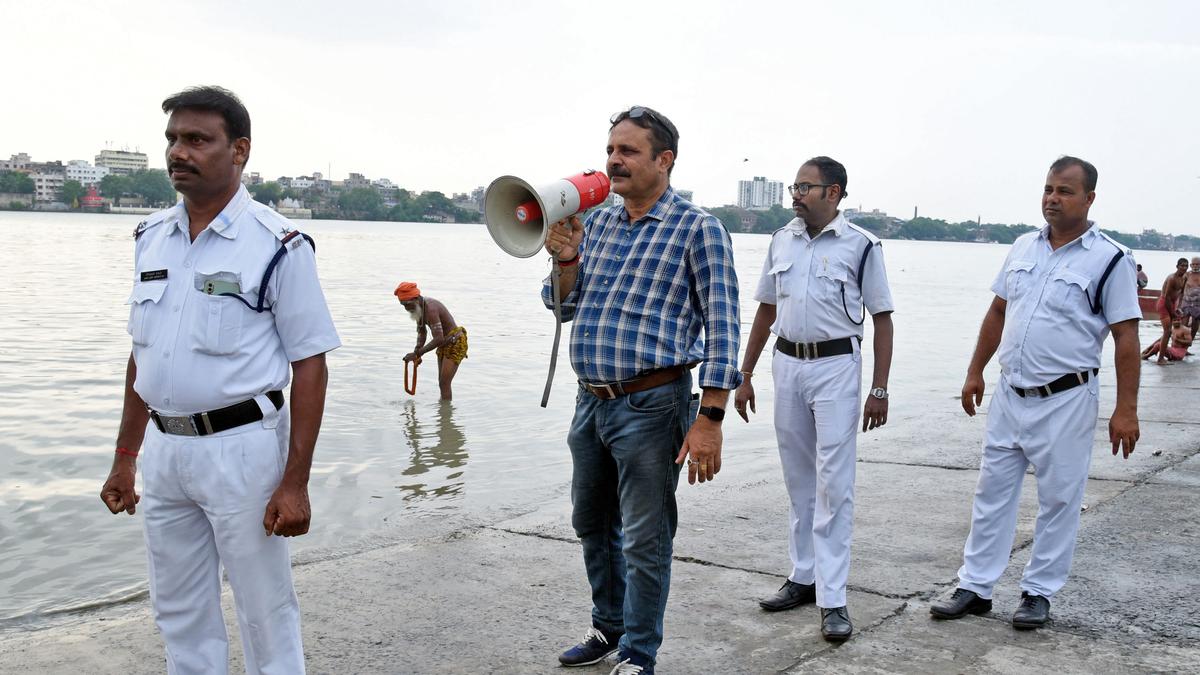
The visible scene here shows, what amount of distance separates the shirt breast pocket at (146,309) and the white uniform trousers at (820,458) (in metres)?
2.83

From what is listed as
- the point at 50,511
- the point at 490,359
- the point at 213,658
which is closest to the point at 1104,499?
the point at 213,658

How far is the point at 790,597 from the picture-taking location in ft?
16.3

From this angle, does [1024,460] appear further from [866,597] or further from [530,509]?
[530,509]

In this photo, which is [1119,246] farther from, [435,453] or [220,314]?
[435,453]

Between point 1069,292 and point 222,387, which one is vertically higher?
point 1069,292

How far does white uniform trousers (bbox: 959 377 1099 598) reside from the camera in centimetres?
475

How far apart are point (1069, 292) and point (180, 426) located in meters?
3.73

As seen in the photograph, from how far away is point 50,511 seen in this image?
8.42 m

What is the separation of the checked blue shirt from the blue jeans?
128 mm

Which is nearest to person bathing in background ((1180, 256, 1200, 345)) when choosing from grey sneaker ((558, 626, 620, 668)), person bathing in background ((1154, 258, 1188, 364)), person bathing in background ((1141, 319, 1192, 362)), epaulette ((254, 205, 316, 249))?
person bathing in background ((1154, 258, 1188, 364))

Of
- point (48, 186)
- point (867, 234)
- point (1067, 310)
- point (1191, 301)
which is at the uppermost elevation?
point (48, 186)

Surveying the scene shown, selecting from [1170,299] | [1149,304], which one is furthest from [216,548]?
[1149,304]

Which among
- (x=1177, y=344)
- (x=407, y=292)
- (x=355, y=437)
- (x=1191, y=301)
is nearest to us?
(x=355, y=437)

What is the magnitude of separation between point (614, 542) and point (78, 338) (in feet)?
66.5
